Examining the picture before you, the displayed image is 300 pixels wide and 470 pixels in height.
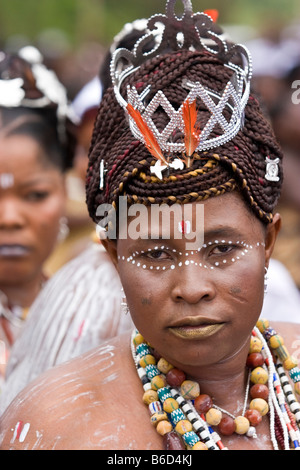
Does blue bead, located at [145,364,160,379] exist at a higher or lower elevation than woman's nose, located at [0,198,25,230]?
higher

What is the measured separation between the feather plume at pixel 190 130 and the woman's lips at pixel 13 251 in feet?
6.82

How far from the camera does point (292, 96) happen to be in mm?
5691

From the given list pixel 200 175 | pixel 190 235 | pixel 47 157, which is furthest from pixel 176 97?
pixel 47 157

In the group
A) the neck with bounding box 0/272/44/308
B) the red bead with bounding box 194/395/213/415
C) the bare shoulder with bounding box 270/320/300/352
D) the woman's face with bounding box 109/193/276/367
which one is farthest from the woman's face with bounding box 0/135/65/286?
the red bead with bounding box 194/395/213/415

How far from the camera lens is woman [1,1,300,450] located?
86.9 inches

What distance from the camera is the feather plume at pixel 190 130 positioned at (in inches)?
86.4

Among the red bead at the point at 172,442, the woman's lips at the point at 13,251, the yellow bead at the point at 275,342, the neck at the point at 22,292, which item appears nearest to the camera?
the red bead at the point at 172,442

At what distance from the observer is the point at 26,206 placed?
4055 mm

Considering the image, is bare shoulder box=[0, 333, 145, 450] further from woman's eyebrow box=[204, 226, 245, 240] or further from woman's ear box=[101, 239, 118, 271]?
woman's eyebrow box=[204, 226, 245, 240]

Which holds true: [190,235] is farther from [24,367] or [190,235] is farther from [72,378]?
[24,367]

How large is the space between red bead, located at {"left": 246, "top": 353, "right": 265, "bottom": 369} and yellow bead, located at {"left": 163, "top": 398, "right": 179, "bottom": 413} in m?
0.32

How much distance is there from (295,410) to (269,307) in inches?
44.9

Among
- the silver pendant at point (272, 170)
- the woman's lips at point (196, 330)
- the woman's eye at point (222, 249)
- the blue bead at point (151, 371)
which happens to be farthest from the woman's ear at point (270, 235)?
the blue bead at point (151, 371)

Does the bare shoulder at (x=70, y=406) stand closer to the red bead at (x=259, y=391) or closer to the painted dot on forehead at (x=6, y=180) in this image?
the red bead at (x=259, y=391)
